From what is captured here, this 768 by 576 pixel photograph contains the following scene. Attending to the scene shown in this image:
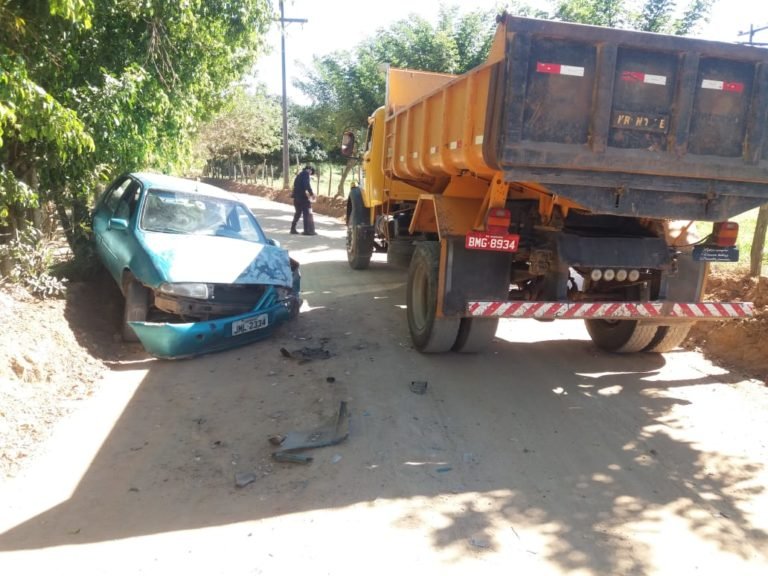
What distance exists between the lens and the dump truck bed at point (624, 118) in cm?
417

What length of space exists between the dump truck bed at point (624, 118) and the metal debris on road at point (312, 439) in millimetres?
2171

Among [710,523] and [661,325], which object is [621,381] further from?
[710,523]

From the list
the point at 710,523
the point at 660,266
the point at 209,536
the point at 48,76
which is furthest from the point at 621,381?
the point at 48,76

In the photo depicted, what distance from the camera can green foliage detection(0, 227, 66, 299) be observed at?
244 inches

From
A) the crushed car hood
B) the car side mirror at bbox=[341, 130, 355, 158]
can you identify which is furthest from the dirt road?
the car side mirror at bbox=[341, 130, 355, 158]

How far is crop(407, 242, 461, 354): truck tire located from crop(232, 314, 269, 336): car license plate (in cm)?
155

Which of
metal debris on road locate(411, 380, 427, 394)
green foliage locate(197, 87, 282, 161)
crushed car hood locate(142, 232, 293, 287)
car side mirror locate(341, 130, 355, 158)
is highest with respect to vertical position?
green foliage locate(197, 87, 282, 161)

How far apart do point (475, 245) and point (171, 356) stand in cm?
301

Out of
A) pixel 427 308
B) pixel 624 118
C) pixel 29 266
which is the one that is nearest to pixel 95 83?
pixel 29 266

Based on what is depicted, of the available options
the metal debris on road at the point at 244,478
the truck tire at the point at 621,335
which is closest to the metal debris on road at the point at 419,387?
the metal debris on road at the point at 244,478

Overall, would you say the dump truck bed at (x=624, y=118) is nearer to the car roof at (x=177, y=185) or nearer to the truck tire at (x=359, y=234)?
the car roof at (x=177, y=185)

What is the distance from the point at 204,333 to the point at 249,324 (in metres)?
0.49

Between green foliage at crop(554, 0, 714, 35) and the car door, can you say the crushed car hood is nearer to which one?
the car door

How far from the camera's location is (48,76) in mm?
6098
